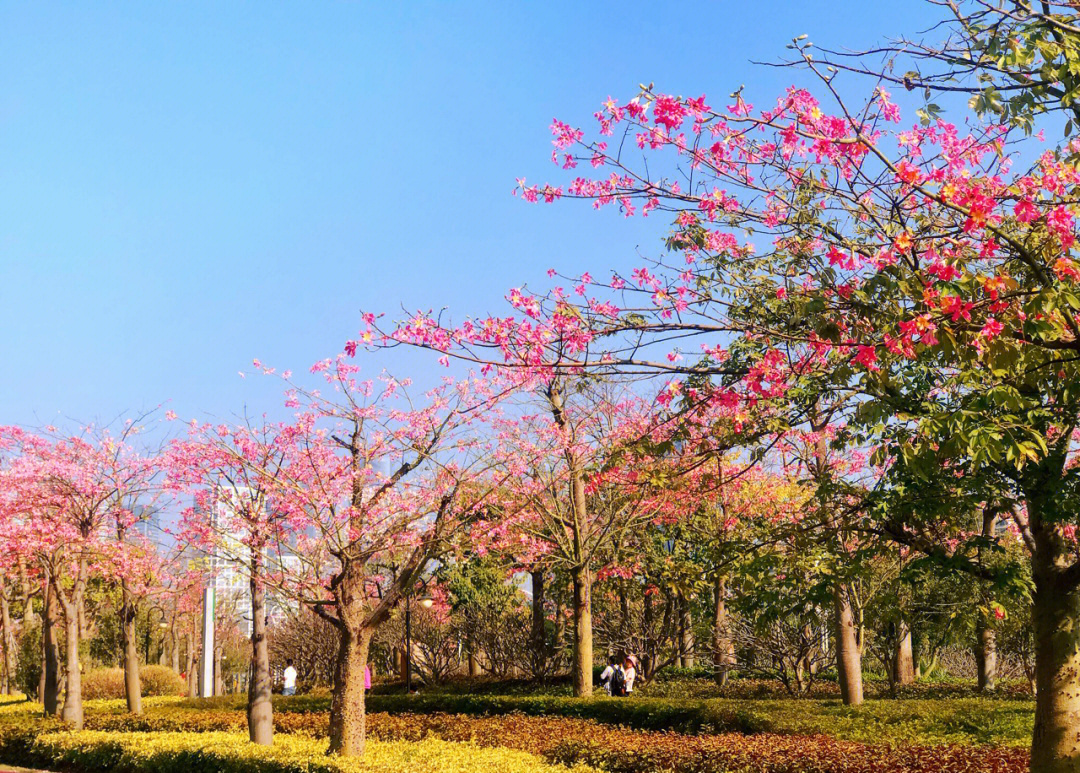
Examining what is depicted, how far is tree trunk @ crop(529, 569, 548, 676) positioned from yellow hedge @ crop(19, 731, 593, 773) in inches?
411

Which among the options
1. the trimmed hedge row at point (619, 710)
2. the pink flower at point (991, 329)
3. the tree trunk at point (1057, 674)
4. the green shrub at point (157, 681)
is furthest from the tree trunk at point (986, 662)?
the green shrub at point (157, 681)

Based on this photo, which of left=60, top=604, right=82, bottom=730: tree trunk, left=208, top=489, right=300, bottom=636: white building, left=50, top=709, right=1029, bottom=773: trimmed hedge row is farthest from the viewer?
left=60, top=604, right=82, bottom=730: tree trunk

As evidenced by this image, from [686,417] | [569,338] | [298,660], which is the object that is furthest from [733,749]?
[298,660]

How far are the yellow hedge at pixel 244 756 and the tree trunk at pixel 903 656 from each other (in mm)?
10041

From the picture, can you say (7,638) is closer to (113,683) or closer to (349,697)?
(113,683)

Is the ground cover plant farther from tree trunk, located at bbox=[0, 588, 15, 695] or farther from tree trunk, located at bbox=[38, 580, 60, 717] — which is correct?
tree trunk, located at bbox=[0, 588, 15, 695]

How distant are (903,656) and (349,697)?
15.5m

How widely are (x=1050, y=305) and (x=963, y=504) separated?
3.34 m

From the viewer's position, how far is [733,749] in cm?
966

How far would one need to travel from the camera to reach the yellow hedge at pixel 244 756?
9266 mm

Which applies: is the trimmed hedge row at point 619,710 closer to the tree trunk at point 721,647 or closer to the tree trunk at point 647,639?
the tree trunk at point 647,639

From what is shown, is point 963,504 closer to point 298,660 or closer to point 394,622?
point 394,622

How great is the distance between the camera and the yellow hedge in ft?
30.4

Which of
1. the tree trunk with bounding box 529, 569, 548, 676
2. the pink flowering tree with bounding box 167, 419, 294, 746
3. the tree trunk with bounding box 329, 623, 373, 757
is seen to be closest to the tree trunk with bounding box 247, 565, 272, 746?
the pink flowering tree with bounding box 167, 419, 294, 746
